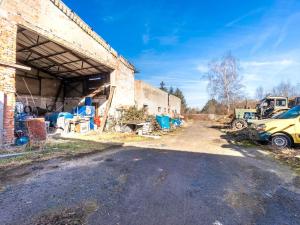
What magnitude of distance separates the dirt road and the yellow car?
314cm

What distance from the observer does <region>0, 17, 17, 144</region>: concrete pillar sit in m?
6.70

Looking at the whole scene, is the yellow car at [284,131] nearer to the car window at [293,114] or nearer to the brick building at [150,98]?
the car window at [293,114]

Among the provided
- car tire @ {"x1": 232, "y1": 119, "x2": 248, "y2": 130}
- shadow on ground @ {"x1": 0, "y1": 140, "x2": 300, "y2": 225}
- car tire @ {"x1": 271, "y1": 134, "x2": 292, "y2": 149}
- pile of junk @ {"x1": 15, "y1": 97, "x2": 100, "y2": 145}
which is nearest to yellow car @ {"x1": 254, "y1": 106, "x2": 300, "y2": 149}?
car tire @ {"x1": 271, "y1": 134, "x2": 292, "y2": 149}

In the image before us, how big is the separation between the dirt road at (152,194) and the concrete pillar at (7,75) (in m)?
2.80

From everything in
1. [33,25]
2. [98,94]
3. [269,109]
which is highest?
[33,25]

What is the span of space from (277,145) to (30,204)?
8.82 meters

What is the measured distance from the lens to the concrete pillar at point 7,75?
6703mm

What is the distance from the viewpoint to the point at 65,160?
5871mm

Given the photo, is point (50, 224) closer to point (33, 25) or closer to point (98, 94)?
point (33, 25)

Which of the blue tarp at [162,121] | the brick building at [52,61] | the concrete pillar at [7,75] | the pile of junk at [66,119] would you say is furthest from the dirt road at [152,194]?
the blue tarp at [162,121]

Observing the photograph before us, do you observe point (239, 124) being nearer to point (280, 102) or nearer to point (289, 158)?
point (280, 102)

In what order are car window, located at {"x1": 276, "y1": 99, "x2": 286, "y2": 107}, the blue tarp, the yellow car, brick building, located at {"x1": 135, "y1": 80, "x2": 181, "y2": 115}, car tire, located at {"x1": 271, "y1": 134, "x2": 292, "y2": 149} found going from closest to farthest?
the yellow car → car tire, located at {"x1": 271, "y1": 134, "x2": 292, "y2": 149} → car window, located at {"x1": 276, "y1": 99, "x2": 286, "y2": 107} → the blue tarp → brick building, located at {"x1": 135, "y1": 80, "x2": 181, "y2": 115}

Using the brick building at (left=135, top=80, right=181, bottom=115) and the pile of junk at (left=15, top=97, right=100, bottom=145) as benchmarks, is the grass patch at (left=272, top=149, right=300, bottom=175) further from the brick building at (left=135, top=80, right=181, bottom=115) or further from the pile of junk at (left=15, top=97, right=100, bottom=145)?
the brick building at (left=135, top=80, right=181, bottom=115)

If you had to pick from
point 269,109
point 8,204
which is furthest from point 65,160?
point 269,109
